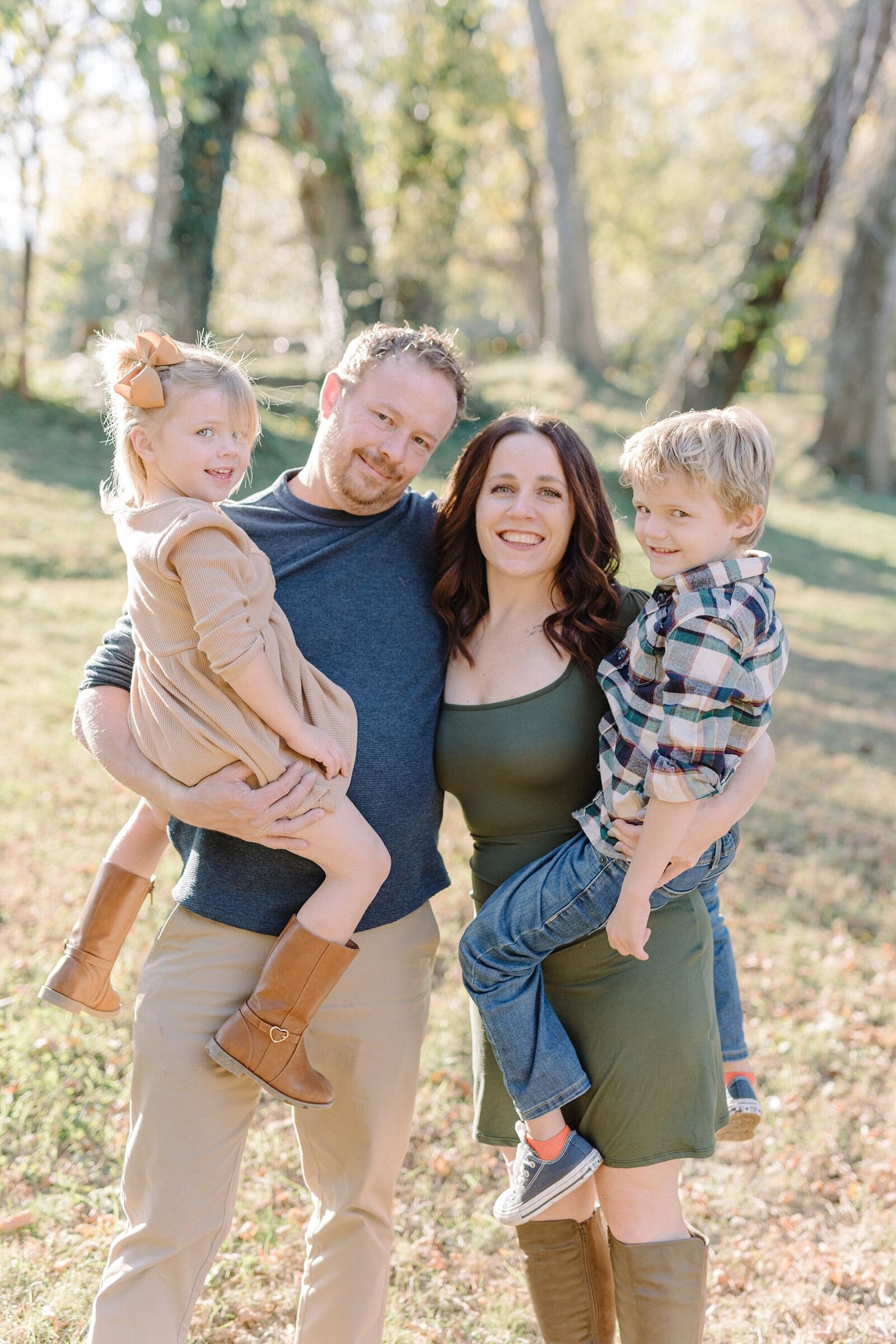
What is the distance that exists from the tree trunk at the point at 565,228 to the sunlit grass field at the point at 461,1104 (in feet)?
39.6

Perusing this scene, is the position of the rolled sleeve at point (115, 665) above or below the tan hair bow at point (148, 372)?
below

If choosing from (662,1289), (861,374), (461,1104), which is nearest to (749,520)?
(662,1289)

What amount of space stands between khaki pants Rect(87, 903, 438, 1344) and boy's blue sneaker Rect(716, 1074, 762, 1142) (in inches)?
32.5

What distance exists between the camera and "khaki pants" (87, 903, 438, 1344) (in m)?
2.15

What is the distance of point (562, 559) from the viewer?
2541 millimetres

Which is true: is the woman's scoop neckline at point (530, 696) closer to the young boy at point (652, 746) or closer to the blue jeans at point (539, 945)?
the young boy at point (652, 746)

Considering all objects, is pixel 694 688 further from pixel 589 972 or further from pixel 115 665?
pixel 115 665

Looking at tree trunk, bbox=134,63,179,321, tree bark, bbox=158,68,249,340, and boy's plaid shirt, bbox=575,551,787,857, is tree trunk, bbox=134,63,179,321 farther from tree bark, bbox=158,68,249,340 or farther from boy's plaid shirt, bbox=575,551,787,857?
boy's plaid shirt, bbox=575,551,787,857

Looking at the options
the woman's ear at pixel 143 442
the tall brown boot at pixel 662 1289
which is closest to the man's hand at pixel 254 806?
the woman's ear at pixel 143 442

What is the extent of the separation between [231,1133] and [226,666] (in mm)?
1041

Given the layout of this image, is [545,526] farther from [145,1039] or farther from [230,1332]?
[230,1332]

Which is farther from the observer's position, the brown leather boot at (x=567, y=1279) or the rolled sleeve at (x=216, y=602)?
the brown leather boot at (x=567, y=1279)

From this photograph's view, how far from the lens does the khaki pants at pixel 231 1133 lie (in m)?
2.15

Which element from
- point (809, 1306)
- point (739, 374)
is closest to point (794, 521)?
point (739, 374)
